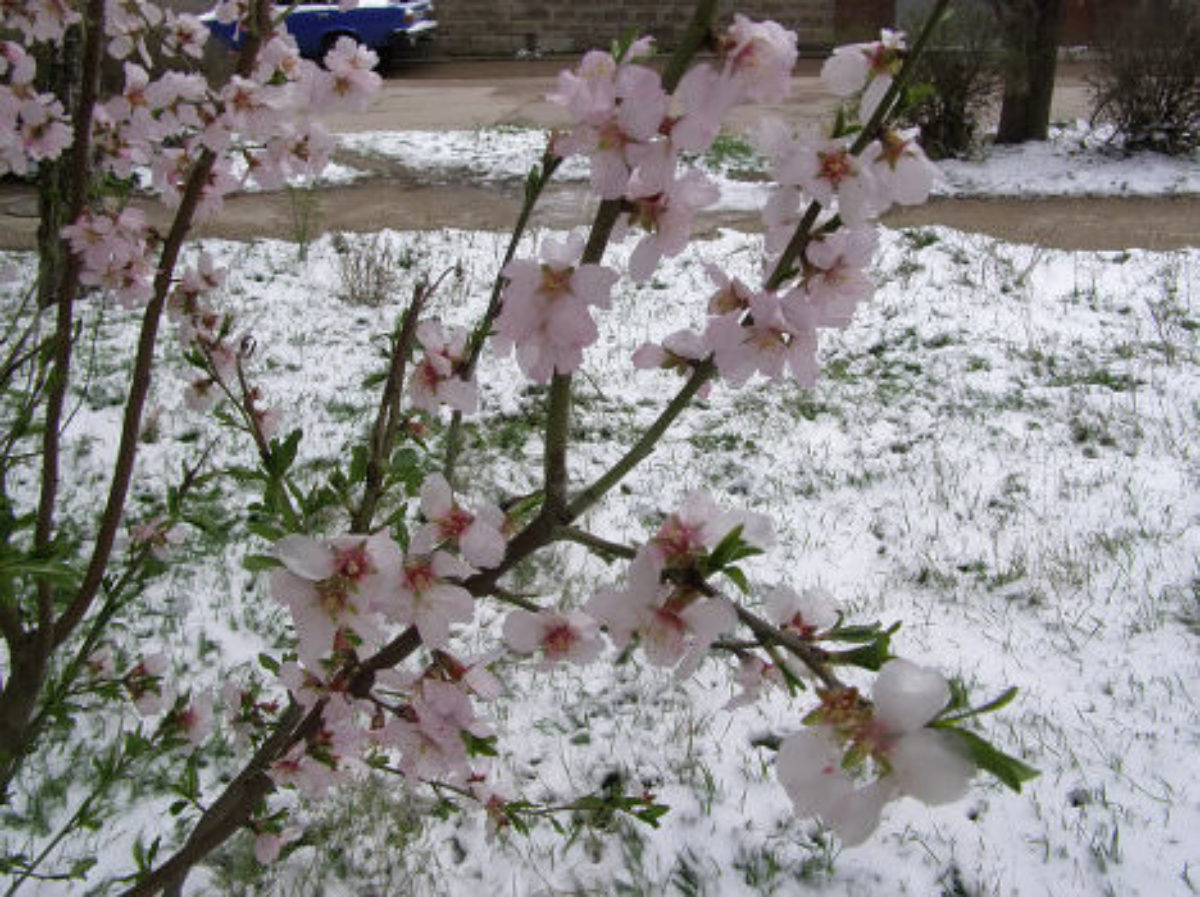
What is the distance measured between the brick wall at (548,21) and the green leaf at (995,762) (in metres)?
17.7

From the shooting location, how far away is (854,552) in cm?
338

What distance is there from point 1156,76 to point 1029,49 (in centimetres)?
111

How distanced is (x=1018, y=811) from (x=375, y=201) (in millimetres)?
6530

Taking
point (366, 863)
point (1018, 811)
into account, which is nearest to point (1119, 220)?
point (1018, 811)

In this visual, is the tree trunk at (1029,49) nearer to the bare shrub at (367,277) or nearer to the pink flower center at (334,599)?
the bare shrub at (367,277)

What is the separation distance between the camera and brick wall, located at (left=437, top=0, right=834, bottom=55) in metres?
16.9

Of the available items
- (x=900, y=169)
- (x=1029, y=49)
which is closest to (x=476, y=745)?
(x=900, y=169)

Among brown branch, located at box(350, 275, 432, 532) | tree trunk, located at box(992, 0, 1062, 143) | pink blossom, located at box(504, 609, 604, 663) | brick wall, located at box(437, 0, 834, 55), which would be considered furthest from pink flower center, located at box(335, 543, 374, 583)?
brick wall, located at box(437, 0, 834, 55)

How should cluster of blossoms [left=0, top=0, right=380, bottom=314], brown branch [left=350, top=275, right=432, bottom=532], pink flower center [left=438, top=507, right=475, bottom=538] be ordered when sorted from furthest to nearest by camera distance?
cluster of blossoms [left=0, top=0, right=380, bottom=314], brown branch [left=350, top=275, right=432, bottom=532], pink flower center [left=438, top=507, right=475, bottom=538]

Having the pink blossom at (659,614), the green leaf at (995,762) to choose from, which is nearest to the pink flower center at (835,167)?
the pink blossom at (659,614)

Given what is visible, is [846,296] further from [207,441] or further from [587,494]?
[207,441]

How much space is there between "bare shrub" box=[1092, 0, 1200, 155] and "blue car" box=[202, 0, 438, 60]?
935 centimetres

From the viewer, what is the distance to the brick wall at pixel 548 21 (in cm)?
1688

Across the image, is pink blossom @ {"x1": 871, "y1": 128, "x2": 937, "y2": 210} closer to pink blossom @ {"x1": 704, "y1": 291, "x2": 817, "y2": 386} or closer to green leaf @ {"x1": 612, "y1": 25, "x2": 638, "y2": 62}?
pink blossom @ {"x1": 704, "y1": 291, "x2": 817, "y2": 386}
